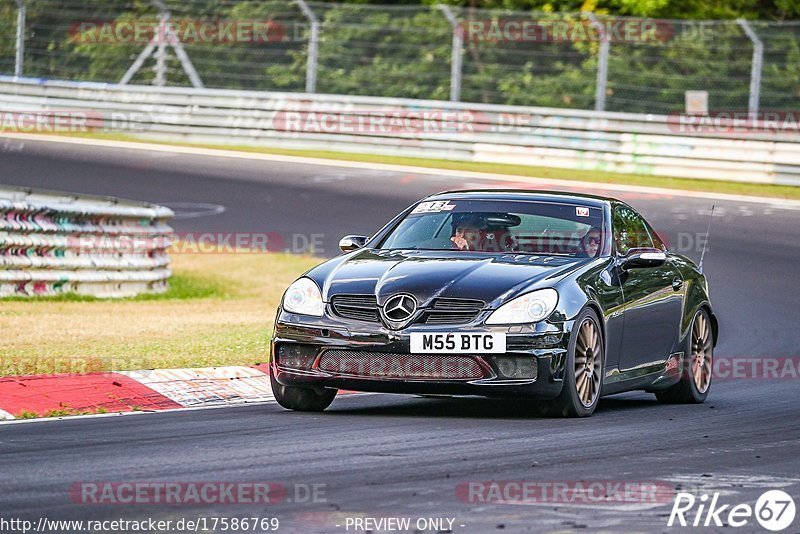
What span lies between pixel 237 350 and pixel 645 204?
1205cm

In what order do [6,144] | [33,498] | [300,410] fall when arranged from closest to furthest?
[33,498] < [300,410] < [6,144]

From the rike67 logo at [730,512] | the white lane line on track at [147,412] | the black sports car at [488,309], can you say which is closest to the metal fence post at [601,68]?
the black sports car at [488,309]

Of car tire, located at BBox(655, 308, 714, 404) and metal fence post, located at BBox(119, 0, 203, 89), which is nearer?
car tire, located at BBox(655, 308, 714, 404)

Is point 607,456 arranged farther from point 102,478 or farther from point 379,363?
point 102,478

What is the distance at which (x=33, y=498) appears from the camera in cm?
606

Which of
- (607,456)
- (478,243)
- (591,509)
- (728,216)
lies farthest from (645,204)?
(591,509)

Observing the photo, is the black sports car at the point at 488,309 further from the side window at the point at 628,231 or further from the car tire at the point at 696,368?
the car tire at the point at 696,368

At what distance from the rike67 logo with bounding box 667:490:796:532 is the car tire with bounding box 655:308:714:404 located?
4241 mm

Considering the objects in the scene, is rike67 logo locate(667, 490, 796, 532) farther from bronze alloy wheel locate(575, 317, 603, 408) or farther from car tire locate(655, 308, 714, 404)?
car tire locate(655, 308, 714, 404)

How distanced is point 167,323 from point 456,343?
623 cm

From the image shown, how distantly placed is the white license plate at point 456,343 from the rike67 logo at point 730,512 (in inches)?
88.7

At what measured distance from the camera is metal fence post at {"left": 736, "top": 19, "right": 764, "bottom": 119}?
25156mm

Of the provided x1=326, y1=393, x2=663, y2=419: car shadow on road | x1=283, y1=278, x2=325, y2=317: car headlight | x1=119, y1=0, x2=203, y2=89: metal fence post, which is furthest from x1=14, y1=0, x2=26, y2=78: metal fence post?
x1=283, y1=278, x2=325, y2=317: car headlight

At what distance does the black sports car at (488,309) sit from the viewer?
8.67m
